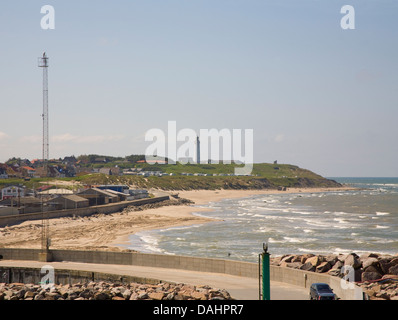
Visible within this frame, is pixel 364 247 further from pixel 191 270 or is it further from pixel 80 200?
pixel 80 200

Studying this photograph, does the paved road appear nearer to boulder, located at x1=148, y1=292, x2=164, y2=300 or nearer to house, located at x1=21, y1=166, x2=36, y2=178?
boulder, located at x1=148, y1=292, x2=164, y2=300

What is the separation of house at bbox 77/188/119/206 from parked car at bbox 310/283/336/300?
66.8 metres

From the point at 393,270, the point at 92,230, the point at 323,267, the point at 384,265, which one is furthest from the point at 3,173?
the point at 393,270

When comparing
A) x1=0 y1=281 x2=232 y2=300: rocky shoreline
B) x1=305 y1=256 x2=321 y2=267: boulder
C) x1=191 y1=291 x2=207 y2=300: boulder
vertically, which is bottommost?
x1=305 y1=256 x2=321 y2=267: boulder

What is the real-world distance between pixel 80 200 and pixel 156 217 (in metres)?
11.9

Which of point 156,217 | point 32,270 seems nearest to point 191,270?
point 32,270

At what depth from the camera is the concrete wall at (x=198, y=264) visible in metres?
21.0

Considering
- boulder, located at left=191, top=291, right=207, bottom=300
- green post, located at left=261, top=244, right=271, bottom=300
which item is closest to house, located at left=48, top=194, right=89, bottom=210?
boulder, located at left=191, top=291, right=207, bottom=300

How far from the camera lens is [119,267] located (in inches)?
1081

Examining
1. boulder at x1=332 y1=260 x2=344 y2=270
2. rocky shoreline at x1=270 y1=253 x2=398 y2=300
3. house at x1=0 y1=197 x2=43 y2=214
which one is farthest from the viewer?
house at x1=0 y1=197 x2=43 y2=214

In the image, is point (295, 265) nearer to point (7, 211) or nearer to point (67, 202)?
point (7, 211)

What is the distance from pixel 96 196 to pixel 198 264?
200ft

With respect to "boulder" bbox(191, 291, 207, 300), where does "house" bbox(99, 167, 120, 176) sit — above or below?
above

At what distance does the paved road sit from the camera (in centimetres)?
2064
